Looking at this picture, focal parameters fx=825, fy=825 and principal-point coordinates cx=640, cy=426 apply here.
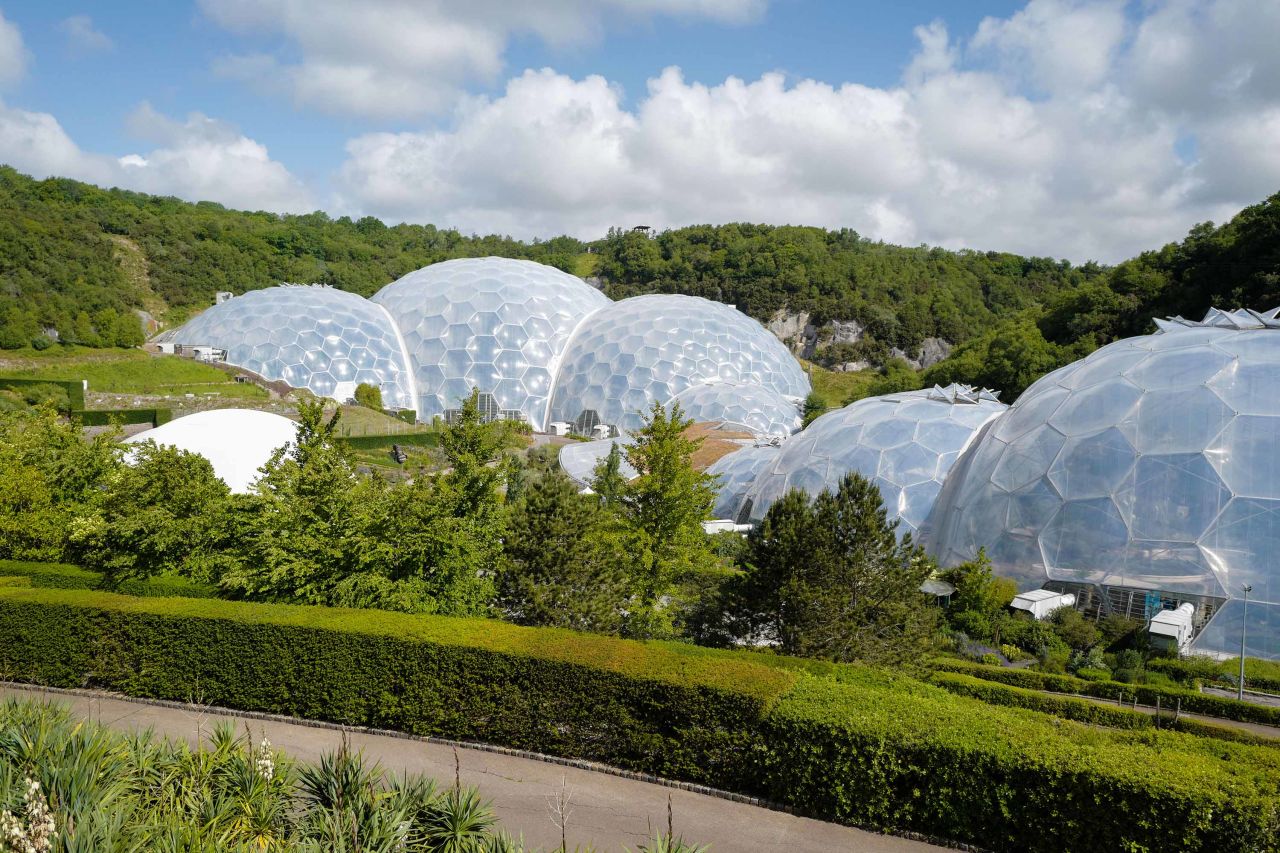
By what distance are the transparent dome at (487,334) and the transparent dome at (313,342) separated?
1.44 meters

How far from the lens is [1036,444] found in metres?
20.1

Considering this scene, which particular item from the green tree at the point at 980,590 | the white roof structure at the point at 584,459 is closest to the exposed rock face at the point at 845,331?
the white roof structure at the point at 584,459

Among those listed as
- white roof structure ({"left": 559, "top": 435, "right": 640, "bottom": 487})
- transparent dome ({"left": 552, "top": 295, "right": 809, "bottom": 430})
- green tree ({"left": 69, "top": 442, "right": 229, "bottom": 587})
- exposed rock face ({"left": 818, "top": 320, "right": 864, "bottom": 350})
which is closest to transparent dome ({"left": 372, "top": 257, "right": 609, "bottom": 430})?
transparent dome ({"left": 552, "top": 295, "right": 809, "bottom": 430})

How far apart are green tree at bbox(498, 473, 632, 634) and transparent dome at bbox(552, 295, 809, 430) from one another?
1174 inches

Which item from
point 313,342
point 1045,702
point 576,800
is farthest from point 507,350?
point 576,800

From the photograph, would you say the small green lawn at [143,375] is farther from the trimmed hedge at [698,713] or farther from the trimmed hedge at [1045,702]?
the trimmed hedge at [1045,702]

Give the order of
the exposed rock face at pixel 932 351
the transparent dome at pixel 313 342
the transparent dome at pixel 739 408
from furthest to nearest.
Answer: the exposed rock face at pixel 932 351 → the transparent dome at pixel 313 342 → the transparent dome at pixel 739 408

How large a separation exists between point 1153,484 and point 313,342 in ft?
135

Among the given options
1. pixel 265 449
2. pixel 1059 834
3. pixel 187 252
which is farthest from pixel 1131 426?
pixel 187 252

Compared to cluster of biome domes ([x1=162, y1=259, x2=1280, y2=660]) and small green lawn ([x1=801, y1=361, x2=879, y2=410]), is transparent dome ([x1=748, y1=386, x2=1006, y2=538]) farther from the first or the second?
small green lawn ([x1=801, y1=361, x2=879, y2=410])

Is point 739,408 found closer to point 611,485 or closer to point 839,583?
point 611,485

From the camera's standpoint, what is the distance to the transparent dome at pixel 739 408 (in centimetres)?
4106

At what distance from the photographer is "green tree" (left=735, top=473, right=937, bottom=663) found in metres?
12.6

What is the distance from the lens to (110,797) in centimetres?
632
